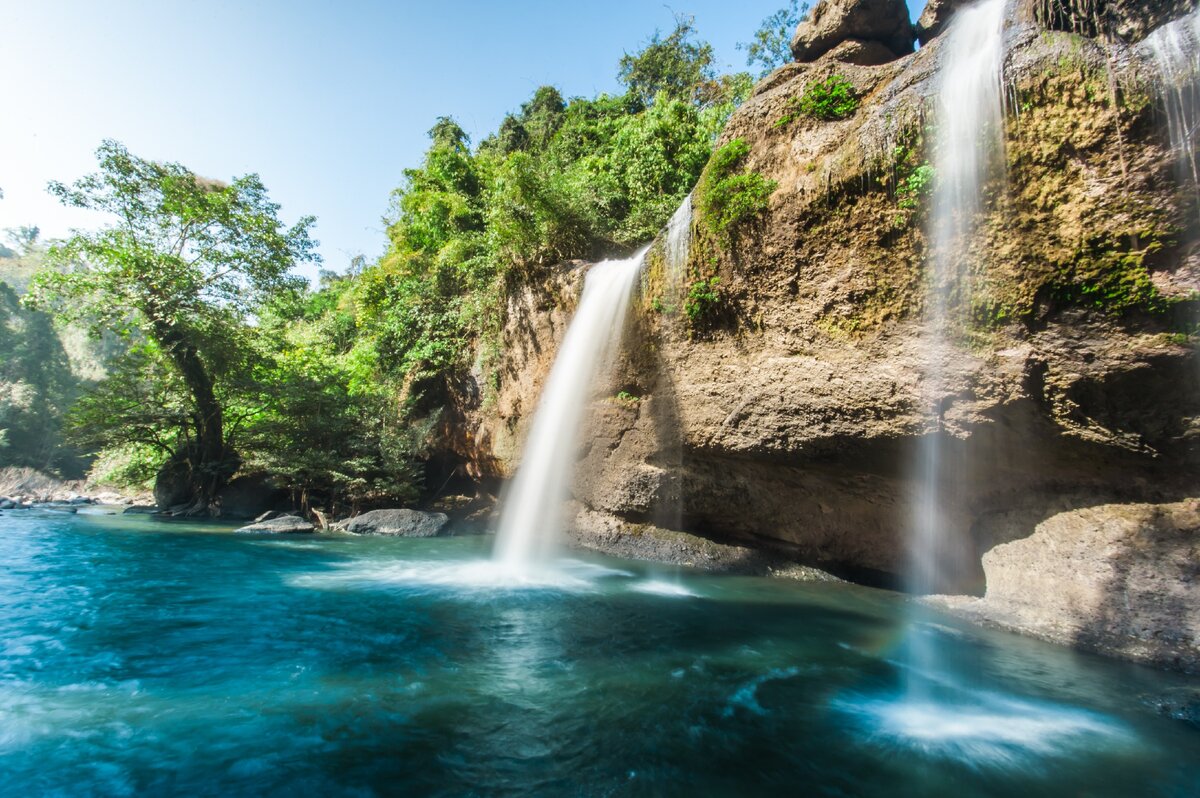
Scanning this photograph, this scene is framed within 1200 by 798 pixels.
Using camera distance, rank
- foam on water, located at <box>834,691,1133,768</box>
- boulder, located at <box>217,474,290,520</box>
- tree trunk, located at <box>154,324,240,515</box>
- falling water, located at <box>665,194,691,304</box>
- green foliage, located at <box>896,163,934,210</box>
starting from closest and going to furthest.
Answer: foam on water, located at <box>834,691,1133,768</box>, green foliage, located at <box>896,163,934,210</box>, falling water, located at <box>665,194,691,304</box>, boulder, located at <box>217,474,290,520</box>, tree trunk, located at <box>154,324,240,515</box>

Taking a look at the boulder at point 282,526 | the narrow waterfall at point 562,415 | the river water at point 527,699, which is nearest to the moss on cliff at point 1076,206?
the river water at point 527,699

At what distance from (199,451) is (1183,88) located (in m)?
20.7

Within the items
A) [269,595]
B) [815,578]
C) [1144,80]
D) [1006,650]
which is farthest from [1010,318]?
[269,595]

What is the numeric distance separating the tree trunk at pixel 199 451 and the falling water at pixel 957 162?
17.4 meters

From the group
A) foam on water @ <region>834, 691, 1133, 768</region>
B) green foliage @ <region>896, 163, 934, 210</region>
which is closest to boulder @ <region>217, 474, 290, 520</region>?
foam on water @ <region>834, 691, 1133, 768</region>

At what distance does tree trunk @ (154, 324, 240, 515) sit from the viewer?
15.0 metres

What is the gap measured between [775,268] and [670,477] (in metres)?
4.20

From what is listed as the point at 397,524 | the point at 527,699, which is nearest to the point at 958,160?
the point at 527,699

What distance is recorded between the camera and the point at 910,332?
6402 millimetres

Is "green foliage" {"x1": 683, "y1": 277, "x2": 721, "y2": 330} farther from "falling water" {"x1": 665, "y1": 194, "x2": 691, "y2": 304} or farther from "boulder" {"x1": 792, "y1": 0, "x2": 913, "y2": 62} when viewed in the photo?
"boulder" {"x1": 792, "y1": 0, "x2": 913, "y2": 62}

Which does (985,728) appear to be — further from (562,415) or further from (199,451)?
(199,451)

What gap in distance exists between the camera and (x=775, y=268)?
24.8ft

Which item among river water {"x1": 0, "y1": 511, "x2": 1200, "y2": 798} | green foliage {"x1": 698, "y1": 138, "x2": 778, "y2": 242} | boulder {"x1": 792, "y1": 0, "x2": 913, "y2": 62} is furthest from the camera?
boulder {"x1": 792, "y1": 0, "x2": 913, "y2": 62}

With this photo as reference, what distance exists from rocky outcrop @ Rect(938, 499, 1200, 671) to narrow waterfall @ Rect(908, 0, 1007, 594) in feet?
5.65
